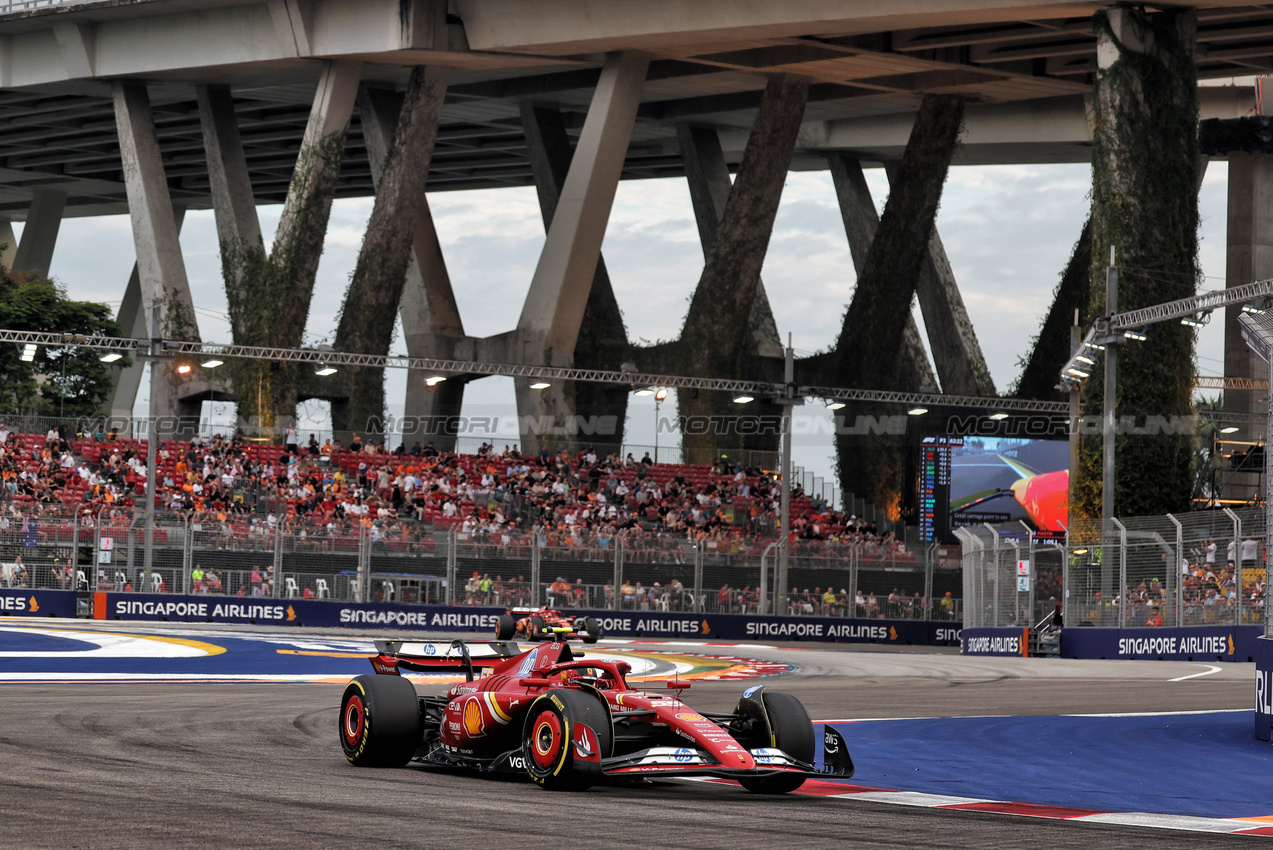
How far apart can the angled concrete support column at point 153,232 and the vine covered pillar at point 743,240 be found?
50.3 feet

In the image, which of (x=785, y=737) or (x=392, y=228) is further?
(x=392, y=228)

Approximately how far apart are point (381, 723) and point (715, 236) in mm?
45947

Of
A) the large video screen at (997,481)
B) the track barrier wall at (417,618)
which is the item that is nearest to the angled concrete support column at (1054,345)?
the large video screen at (997,481)

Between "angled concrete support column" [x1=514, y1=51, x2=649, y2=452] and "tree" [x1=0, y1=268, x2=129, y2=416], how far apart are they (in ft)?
80.9

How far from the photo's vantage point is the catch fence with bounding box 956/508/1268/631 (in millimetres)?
28000

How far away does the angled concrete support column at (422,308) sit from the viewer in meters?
54.6

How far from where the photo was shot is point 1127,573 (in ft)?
102

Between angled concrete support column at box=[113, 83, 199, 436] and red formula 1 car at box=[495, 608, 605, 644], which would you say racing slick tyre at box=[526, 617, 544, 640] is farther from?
angled concrete support column at box=[113, 83, 199, 436]

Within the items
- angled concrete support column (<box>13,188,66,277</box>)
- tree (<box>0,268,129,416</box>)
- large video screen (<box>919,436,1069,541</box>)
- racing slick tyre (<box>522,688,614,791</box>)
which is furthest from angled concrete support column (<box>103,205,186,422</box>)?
racing slick tyre (<box>522,688,614,791</box>)

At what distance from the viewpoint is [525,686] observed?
11.6 metres

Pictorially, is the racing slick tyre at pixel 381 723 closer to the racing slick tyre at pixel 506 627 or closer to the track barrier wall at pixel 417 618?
the racing slick tyre at pixel 506 627

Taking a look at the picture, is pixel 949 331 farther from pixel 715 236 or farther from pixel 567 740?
pixel 567 740

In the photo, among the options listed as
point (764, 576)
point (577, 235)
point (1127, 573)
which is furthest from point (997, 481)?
point (1127, 573)

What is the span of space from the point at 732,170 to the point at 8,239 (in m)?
40.3
